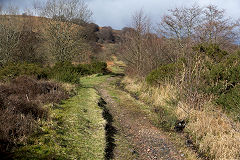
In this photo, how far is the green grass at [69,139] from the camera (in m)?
3.18

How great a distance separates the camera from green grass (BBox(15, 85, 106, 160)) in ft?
10.4

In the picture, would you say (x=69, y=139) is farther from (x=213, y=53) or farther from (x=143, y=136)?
(x=213, y=53)

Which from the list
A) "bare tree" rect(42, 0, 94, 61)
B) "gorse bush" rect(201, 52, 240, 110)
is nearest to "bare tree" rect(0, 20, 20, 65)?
"bare tree" rect(42, 0, 94, 61)

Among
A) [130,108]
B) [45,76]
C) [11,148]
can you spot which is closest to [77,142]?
[11,148]

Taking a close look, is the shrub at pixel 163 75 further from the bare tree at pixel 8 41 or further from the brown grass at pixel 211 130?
the bare tree at pixel 8 41

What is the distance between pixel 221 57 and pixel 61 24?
1442 cm

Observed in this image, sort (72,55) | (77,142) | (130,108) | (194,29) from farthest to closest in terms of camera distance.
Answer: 1. (72,55)
2. (194,29)
3. (130,108)
4. (77,142)

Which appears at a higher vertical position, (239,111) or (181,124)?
(239,111)

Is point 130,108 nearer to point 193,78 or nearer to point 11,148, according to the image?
point 193,78

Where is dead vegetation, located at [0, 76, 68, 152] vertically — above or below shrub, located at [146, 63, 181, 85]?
below

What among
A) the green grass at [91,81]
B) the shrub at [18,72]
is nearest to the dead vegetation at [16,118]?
the shrub at [18,72]

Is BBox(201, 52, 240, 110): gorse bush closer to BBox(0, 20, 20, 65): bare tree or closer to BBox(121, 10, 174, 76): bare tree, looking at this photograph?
BBox(121, 10, 174, 76): bare tree

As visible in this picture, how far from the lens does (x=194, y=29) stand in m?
12.8

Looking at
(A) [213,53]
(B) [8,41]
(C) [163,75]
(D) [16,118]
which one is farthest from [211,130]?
(B) [8,41]
